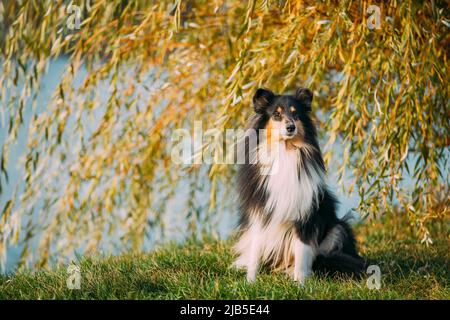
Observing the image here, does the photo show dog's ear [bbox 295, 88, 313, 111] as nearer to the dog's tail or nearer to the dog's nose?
the dog's nose

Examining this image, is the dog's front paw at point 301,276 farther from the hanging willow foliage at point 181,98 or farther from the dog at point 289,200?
the hanging willow foliage at point 181,98

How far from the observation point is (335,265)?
4.57 meters

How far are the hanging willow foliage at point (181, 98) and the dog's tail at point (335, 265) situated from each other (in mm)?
742

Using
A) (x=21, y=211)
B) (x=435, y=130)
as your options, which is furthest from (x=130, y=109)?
(x=435, y=130)

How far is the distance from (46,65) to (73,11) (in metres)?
0.59

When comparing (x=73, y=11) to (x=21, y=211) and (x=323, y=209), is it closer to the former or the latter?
(x=21, y=211)

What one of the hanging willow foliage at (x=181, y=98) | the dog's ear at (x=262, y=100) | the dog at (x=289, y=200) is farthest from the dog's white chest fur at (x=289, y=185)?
the hanging willow foliage at (x=181, y=98)

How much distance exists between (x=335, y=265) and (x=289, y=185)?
67 centimetres

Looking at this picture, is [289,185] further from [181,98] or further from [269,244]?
[181,98]

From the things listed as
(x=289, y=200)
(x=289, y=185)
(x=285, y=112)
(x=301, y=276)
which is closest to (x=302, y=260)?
(x=301, y=276)

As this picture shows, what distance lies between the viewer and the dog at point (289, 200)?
4441 mm

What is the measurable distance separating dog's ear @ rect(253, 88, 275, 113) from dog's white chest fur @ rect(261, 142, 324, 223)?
0.31m
